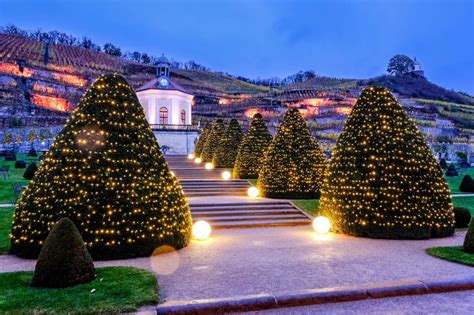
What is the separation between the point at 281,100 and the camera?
9375cm

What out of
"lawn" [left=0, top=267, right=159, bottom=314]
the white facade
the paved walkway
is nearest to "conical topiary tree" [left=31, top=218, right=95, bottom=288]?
"lawn" [left=0, top=267, right=159, bottom=314]

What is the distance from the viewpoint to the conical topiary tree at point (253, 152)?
69.1 ft

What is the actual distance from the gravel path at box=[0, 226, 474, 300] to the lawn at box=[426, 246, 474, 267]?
0.76ft

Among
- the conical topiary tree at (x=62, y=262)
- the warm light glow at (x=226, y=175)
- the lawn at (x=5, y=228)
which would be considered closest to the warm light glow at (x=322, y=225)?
the conical topiary tree at (x=62, y=262)

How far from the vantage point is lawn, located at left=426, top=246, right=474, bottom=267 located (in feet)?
27.0

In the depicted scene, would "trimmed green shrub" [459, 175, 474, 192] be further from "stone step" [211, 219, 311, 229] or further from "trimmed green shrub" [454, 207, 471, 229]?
"stone step" [211, 219, 311, 229]

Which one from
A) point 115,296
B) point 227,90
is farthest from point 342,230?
point 227,90

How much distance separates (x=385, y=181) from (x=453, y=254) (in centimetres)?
282

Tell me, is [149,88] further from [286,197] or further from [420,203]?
[420,203]

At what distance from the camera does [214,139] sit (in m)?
28.2

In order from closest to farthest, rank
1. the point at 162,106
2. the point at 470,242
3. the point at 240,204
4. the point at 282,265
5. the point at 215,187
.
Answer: the point at 282,265, the point at 470,242, the point at 240,204, the point at 215,187, the point at 162,106

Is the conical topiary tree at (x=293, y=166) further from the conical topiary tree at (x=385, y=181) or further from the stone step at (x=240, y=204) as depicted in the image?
the conical topiary tree at (x=385, y=181)

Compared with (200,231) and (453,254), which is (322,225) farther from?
(453,254)

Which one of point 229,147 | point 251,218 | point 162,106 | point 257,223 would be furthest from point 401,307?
point 162,106
